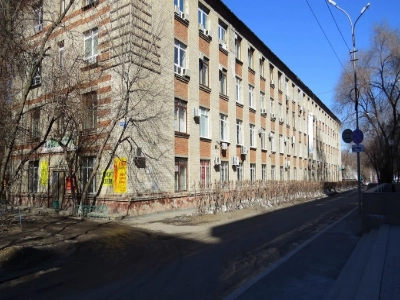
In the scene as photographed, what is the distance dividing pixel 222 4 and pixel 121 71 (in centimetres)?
A: 1170

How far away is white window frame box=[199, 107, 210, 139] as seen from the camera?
21817 millimetres

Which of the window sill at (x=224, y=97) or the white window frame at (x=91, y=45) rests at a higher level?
the white window frame at (x=91, y=45)

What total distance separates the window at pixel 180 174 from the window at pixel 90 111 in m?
4.85

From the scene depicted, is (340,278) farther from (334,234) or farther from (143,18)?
(143,18)

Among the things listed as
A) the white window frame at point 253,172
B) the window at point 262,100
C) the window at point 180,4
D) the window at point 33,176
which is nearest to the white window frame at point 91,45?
the window at point 180,4

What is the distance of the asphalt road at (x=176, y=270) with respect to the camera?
18.1 ft

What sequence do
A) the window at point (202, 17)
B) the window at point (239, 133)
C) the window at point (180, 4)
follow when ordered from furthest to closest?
the window at point (239, 133) → the window at point (202, 17) → the window at point (180, 4)

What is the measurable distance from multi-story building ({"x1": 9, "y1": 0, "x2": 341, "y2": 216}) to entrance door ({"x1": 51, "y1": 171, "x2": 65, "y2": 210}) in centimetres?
8

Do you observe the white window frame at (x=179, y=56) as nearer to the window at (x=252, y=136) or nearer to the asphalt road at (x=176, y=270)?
the window at (x=252, y=136)

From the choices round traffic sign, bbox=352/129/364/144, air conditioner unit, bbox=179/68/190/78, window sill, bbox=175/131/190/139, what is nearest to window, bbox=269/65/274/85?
air conditioner unit, bbox=179/68/190/78

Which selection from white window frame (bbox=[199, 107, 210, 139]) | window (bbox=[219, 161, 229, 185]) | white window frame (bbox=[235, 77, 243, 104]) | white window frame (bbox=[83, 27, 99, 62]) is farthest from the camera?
white window frame (bbox=[235, 77, 243, 104])

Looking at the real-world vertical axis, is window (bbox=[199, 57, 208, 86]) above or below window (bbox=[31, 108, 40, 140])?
above

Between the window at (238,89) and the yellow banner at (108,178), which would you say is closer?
the yellow banner at (108,178)

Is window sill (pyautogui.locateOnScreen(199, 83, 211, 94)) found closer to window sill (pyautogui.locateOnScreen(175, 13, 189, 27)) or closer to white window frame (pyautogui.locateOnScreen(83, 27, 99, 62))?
window sill (pyautogui.locateOnScreen(175, 13, 189, 27))
